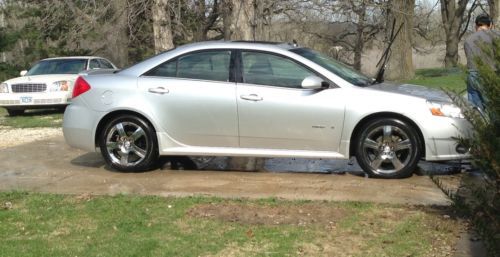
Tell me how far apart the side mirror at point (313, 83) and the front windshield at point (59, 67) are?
11018 mm

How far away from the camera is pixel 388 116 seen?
23.4ft

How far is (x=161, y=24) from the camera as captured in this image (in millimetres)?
19375

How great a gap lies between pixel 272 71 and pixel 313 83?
559 mm

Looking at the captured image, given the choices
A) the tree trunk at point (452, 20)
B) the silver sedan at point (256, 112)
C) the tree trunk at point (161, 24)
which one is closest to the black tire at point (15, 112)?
the tree trunk at point (161, 24)

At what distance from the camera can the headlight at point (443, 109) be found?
692 cm

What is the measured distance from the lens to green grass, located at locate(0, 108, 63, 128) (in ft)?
46.4

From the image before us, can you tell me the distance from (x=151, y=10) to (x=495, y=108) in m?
16.2

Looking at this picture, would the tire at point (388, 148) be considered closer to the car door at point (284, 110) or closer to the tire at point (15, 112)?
the car door at point (284, 110)

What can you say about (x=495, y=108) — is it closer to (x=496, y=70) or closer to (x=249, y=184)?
(x=496, y=70)

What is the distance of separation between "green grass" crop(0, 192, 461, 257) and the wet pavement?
474 mm

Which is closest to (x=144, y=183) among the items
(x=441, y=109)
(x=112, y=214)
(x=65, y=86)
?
(x=112, y=214)

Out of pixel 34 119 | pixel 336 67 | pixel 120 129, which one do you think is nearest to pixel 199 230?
pixel 120 129

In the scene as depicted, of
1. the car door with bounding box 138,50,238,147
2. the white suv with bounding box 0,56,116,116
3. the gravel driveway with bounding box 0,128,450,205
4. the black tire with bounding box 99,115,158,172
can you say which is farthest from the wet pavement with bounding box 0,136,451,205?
the white suv with bounding box 0,56,116,116

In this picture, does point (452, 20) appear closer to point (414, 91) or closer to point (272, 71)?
point (414, 91)
